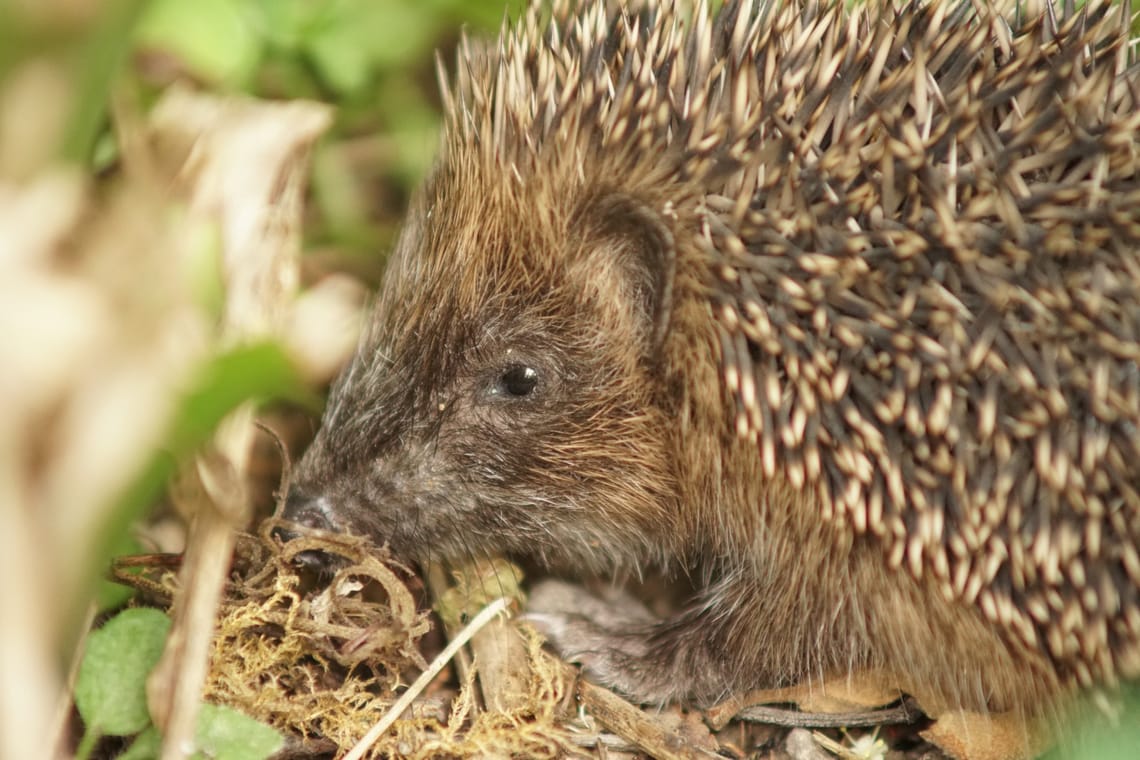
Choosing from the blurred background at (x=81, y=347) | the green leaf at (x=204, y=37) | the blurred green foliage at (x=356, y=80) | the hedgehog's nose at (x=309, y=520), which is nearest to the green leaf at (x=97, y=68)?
the blurred background at (x=81, y=347)

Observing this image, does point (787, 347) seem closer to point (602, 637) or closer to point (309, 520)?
point (602, 637)

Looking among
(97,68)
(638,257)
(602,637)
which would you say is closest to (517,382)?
(638,257)

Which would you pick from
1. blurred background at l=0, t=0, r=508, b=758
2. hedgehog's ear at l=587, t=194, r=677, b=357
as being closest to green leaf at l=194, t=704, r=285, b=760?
blurred background at l=0, t=0, r=508, b=758

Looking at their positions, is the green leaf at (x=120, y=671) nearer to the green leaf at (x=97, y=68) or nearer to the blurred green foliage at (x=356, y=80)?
the green leaf at (x=97, y=68)

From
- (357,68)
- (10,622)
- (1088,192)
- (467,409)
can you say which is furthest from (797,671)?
(357,68)

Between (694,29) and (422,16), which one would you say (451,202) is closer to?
(694,29)
